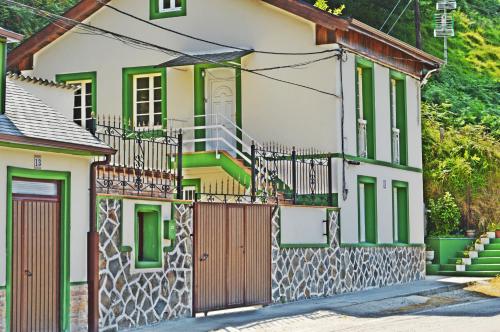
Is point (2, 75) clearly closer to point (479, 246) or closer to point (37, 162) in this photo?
point (37, 162)

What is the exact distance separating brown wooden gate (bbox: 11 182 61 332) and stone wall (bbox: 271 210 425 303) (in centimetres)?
651

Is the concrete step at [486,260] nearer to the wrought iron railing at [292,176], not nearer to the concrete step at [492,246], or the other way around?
the concrete step at [492,246]

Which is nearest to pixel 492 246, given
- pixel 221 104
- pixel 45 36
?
pixel 221 104

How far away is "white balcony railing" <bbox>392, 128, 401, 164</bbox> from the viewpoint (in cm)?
2856

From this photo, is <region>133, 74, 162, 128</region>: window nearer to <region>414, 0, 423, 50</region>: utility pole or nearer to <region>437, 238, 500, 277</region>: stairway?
<region>437, 238, 500, 277</region>: stairway

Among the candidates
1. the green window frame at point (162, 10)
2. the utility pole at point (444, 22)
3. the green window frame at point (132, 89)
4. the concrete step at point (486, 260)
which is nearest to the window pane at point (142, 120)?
the green window frame at point (132, 89)

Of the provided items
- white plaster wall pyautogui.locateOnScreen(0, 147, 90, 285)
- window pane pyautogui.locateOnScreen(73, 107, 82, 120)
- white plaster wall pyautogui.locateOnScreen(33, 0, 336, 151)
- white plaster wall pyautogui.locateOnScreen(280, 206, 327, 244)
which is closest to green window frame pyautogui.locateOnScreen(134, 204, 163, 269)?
white plaster wall pyautogui.locateOnScreen(0, 147, 90, 285)

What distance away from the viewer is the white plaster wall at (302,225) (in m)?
21.7

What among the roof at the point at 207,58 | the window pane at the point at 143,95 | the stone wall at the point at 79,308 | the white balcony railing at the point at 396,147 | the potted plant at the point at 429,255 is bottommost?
the stone wall at the point at 79,308

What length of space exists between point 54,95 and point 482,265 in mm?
15838

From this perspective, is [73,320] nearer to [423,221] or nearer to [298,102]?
[298,102]

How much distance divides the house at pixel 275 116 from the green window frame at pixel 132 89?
4 centimetres

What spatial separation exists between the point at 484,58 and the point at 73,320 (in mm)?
38871

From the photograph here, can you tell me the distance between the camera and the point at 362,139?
2650 cm
